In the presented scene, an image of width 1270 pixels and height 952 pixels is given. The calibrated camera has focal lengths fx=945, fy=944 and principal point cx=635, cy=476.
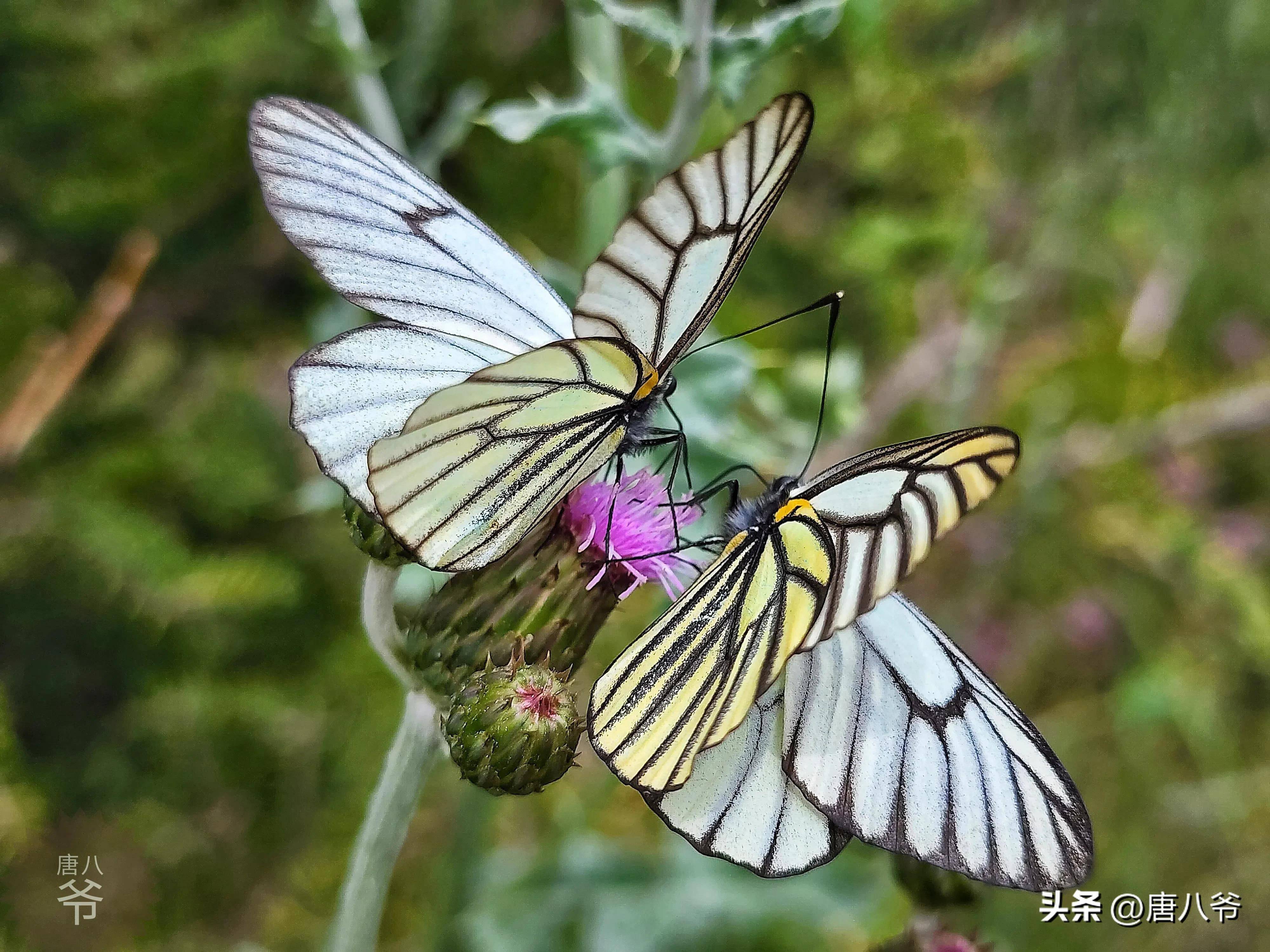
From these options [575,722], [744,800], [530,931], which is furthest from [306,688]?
[744,800]

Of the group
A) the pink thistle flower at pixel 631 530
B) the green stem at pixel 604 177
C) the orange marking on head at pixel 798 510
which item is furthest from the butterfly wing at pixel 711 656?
the green stem at pixel 604 177

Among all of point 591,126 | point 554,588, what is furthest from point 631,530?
point 591,126

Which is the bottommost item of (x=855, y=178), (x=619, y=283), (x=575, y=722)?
(x=575, y=722)

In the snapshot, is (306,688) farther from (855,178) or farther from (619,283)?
(855,178)

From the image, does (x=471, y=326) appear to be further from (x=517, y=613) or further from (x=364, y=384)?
(x=517, y=613)

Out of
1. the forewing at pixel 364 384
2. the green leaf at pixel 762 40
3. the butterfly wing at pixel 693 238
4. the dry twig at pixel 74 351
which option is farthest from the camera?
the dry twig at pixel 74 351

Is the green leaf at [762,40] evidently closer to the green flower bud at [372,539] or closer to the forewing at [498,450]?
the forewing at [498,450]
